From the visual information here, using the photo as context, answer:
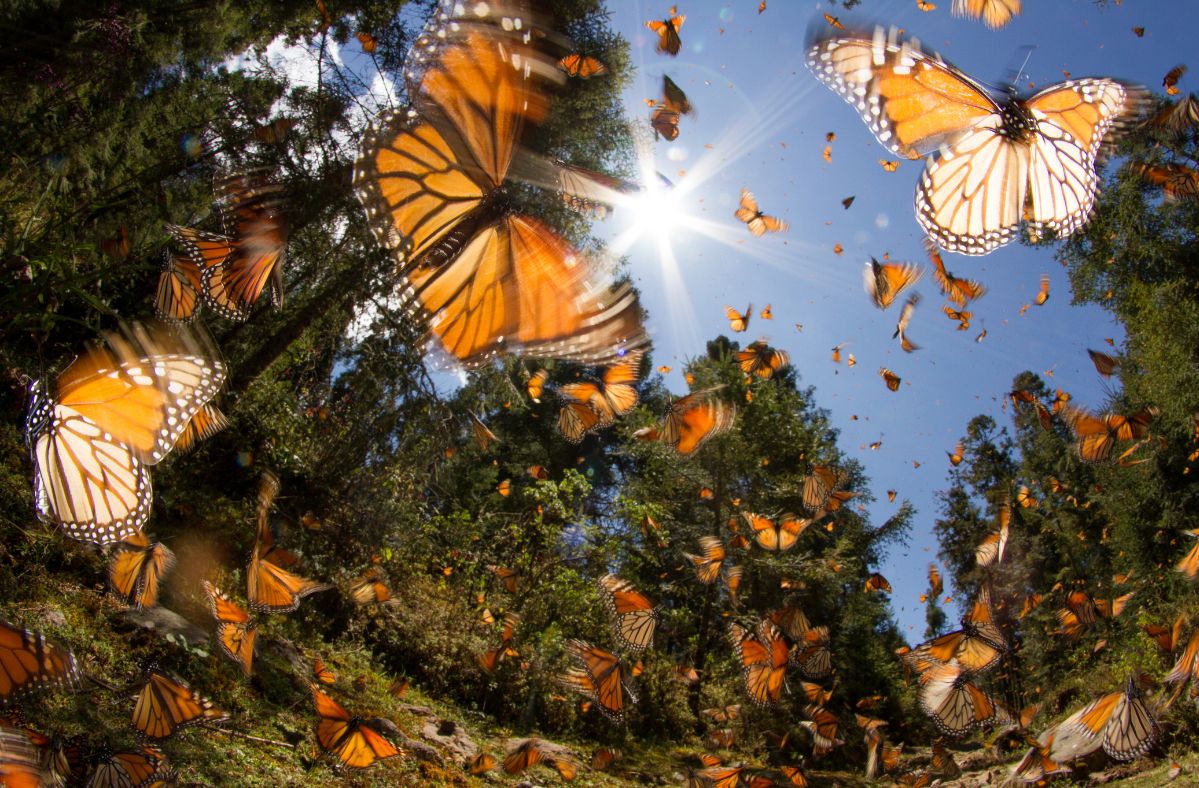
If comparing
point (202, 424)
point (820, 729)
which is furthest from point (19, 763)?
point (820, 729)

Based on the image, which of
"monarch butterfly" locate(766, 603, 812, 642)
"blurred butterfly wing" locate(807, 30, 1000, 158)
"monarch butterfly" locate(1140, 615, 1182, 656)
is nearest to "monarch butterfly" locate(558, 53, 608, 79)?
"blurred butterfly wing" locate(807, 30, 1000, 158)

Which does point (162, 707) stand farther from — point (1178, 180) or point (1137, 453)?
point (1137, 453)

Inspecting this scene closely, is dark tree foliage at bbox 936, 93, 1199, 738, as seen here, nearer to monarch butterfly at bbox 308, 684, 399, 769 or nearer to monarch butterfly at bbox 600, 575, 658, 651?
monarch butterfly at bbox 600, 575, 658, 651

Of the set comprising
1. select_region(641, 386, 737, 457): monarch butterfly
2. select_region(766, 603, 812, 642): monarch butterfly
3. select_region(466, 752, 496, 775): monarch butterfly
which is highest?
select_region(641, 386, 737, 457): monarch butterfly

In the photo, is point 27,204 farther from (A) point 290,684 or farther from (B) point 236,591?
(A) point 290,684

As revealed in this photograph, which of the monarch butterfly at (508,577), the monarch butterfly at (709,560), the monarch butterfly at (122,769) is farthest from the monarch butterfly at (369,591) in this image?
the monarch butterfly at (709,560)

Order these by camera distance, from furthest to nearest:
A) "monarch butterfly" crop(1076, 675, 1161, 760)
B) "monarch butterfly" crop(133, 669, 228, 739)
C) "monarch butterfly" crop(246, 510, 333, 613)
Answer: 1. "monarch butterfly" crop(246, 510, 333, 613)
2. "monarch butterfly" crop(1076, 675, 1161, 760)
3. "monarch butterfly" crop(133, 669, 228, 739)
